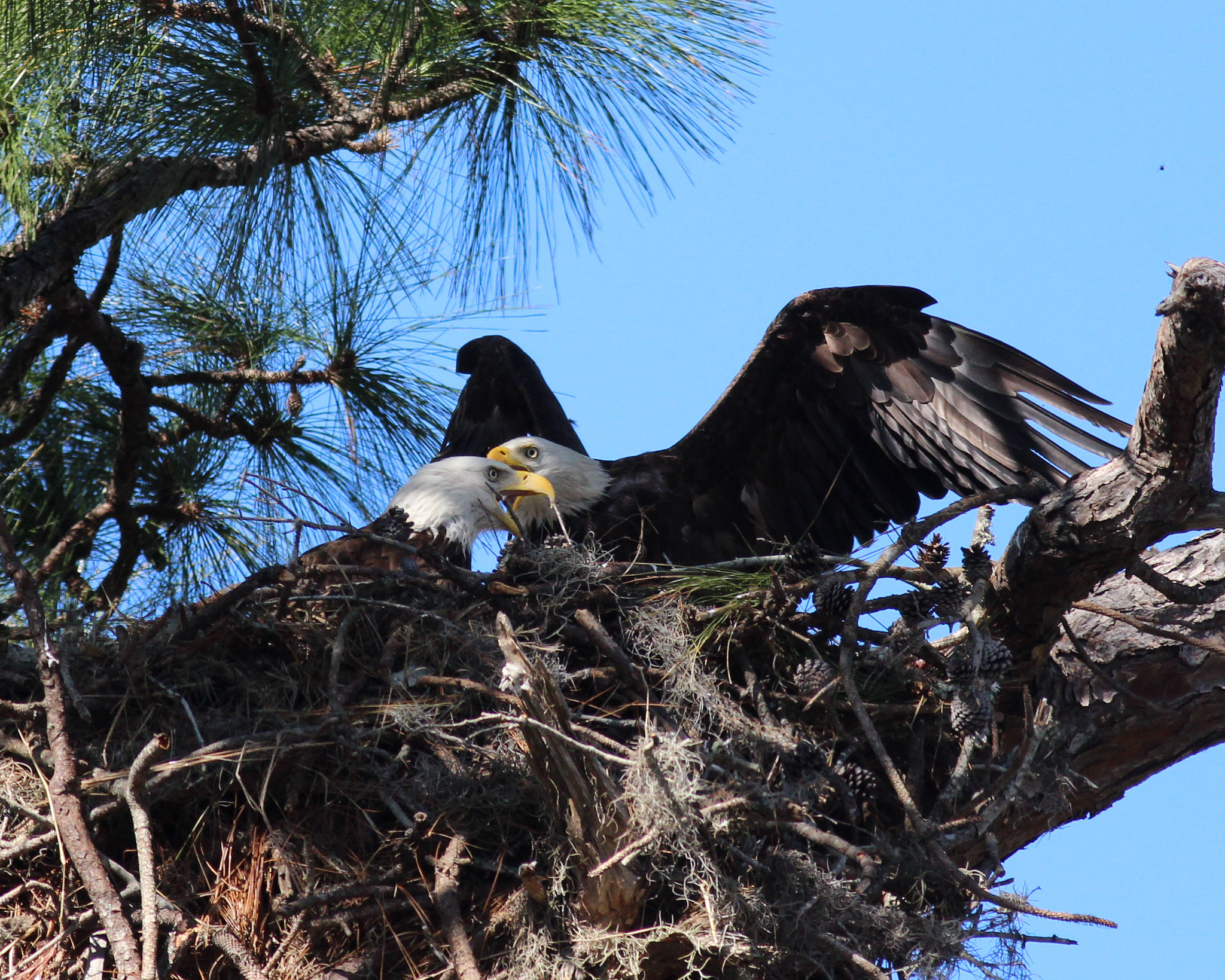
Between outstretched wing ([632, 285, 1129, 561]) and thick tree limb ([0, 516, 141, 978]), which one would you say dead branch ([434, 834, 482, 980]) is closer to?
thick tree limb ([0, 516, 141, 978])

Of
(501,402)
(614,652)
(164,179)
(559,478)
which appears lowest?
(614,652)

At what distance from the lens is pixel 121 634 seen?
350 centimetres

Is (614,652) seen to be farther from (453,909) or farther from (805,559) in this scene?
(453,909)

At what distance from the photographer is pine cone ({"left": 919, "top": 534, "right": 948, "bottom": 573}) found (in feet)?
11.3

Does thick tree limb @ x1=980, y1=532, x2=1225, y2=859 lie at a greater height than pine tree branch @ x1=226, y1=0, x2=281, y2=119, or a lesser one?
lesser

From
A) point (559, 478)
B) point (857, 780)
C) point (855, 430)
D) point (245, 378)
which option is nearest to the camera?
point (857, 780)

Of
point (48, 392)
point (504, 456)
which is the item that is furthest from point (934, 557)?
point (48, 392)

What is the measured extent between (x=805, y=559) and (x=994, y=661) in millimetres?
533

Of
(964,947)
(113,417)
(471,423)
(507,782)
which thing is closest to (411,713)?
(507,782)

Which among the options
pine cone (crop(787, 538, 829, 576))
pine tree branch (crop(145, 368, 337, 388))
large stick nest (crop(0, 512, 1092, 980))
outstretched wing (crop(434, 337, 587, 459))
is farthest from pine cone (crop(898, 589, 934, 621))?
outstretched wing (crop(434, 337, 587, 459))

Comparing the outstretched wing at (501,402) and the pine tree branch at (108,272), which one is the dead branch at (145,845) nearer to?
the pine tree branch at (108,272)

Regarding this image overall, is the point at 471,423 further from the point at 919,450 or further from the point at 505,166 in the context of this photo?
the point at 919,450

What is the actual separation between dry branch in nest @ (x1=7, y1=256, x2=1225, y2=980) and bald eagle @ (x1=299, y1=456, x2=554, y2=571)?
14.3 inches

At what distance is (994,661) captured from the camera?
124 inches
